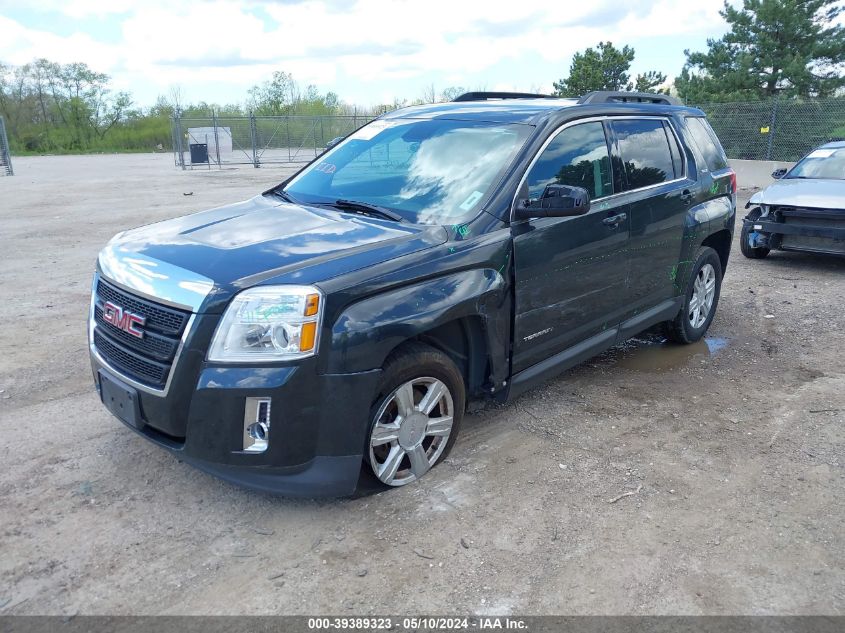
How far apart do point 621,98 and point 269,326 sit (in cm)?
333

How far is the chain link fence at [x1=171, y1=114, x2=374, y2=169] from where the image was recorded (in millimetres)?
30109

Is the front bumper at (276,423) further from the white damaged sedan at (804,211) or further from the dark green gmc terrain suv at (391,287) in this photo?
the white damaged sedan at (804,211)

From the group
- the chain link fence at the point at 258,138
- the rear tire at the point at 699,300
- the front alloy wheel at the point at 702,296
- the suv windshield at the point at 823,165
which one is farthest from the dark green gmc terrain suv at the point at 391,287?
the chain link fence at the point at 258,138

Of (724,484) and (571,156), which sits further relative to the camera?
(571,156)

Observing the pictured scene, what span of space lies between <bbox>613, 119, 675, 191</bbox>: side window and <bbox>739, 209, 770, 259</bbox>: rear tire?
4.65m

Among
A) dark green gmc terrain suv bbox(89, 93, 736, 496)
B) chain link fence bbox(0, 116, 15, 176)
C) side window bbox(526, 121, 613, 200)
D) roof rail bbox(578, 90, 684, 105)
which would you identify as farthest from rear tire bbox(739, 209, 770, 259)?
chain link fence bbox(0, 116, 15, 176)

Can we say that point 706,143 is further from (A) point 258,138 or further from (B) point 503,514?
(A) point 258,138

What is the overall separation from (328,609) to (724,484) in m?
2.23

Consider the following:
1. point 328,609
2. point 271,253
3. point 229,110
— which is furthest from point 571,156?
point 229,110

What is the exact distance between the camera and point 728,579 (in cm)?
293

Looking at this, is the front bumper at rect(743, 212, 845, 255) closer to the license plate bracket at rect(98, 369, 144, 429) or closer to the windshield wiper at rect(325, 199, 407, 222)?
the windshield wiper at rect(325, 199, 407, 222)

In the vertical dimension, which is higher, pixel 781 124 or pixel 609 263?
pixel 781 124

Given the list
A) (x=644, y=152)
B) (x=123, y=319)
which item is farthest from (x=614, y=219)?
(x=123, y=319)

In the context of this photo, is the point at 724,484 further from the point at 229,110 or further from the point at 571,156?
the point at 229,110
